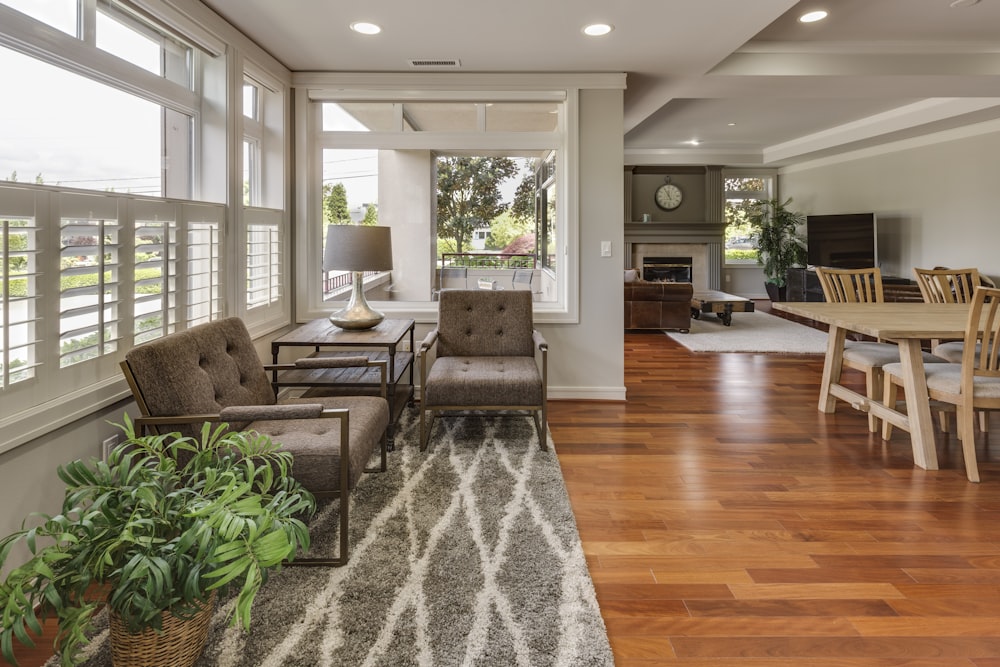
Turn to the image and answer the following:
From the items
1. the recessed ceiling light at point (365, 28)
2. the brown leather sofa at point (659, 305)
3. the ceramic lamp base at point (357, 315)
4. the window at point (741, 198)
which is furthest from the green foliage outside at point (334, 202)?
the window at point (741, 198)

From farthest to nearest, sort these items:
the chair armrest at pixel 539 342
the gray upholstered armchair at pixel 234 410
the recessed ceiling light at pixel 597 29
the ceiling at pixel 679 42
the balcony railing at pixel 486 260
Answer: the balcony railing at pixel 486 260
the chair armrest at pixel 539 342
the recessed ceiling light at pixel 597 29
the ceiling at pixel 679 42
the gray upholstered armchair at pixel 234 410

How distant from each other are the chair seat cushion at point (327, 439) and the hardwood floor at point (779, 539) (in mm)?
872

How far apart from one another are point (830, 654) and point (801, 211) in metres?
10.4

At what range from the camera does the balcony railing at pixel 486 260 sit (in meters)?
4.85

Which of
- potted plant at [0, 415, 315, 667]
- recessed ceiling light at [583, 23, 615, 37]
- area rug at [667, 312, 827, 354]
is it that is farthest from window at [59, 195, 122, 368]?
area rug at [667, 312, 827, 354]

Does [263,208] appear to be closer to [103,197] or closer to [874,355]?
[103,197]

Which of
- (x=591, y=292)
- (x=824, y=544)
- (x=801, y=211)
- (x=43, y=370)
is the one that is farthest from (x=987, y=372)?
(x=801, y=211)

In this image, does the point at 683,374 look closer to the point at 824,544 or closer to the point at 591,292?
the point at 591,292

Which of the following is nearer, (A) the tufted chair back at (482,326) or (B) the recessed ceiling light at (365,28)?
(B) the recessed ceiling light at (365,28)

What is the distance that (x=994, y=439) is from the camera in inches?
149

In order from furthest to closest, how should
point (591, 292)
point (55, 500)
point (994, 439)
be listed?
point (591, 292) < point (994, 439) < point (55, 500)

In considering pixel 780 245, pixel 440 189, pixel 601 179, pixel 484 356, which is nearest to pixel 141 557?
pixel 484 356

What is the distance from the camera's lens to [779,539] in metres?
2.53

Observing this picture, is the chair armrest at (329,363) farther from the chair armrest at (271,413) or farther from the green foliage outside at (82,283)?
the chair armrest at (271,413)
